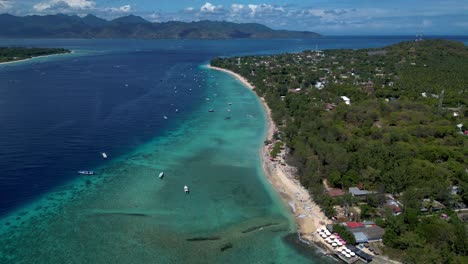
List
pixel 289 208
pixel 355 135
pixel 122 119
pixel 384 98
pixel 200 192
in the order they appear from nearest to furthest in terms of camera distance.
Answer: pixel 289 208
pixel 200 192
pixel 355 135
pixel 122 119
pixel 384 98

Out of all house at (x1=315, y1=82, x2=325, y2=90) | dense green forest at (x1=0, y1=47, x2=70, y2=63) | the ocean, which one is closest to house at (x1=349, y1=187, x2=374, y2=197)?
the ocean

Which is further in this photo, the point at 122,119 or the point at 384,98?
the point at 384,98

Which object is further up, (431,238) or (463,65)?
(463,65)

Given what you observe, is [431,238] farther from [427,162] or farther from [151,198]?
[151,198]

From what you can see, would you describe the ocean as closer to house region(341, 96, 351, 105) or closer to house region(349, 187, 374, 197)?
house region(349, 187, 374, 197)

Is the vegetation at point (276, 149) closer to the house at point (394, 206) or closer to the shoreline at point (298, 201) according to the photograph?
the shoreline at point (298, 201)

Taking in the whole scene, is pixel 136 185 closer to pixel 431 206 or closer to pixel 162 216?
pixel 162 216

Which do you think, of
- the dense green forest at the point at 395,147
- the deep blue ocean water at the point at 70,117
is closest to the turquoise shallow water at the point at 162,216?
the deep blue ocean water at the point at 70,117

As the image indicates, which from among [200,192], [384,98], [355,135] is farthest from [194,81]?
[200,192]
